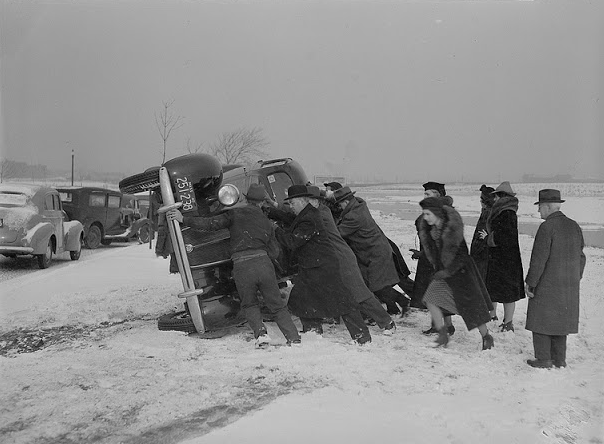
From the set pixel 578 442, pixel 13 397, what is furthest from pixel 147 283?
pixel 578 442

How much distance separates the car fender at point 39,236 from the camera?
12453mm

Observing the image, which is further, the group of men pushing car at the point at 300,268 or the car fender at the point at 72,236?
the car fender at the point at 72,236

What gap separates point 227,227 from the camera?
5.88 metres

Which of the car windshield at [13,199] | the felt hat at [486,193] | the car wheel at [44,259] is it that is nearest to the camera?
the felt hat at [486,193]

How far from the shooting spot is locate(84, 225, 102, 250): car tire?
18188 millimetres

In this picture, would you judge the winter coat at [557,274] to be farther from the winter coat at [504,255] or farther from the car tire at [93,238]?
the car tire at [93,238]

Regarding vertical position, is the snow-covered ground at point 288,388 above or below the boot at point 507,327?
above

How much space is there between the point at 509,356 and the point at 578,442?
5.92 ft

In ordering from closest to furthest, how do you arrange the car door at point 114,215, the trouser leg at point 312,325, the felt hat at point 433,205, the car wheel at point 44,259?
the felt hat at point 433,205, the trouser leg at point 312,325, the car wheel at point 44,259, the car door at point 114,215

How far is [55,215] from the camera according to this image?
13.8 metres

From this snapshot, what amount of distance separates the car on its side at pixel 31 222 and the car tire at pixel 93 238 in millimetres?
3953

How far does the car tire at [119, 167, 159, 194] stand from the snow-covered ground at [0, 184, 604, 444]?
5.17 feet

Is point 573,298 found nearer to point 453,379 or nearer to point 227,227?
point 453,379

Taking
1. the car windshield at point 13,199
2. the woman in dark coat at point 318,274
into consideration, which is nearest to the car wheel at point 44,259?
the car windshield at point 13,199
